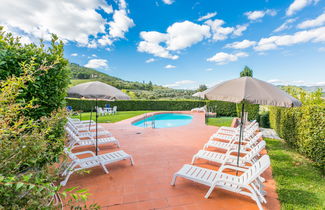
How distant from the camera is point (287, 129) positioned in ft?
21.3

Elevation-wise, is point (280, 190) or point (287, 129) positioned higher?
point (287, 129)

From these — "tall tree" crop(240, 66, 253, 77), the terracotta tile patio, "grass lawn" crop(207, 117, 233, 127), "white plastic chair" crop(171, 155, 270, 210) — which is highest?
"tall tree" crop(240, 66, 253, 77)

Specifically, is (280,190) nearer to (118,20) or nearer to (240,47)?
(118,20)

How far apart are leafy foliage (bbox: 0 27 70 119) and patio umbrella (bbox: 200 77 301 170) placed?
10.5 feet

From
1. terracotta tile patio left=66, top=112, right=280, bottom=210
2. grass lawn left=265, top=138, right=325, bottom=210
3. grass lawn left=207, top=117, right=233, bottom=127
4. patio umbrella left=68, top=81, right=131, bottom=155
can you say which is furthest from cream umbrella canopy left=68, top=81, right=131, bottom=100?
grass lawn left=207, top=117, right=233, bottom=127

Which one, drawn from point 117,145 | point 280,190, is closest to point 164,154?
point 117,145

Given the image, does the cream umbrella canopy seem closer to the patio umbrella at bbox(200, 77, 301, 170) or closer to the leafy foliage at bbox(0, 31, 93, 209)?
the leafy foliage at bbox(0, 31, 93, 209)

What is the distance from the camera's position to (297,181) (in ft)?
12.2

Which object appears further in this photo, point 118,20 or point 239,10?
point 118,20

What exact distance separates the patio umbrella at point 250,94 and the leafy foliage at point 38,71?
3203 mm

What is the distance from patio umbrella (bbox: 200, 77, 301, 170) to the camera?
3.03m

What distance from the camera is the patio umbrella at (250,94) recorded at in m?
3.03

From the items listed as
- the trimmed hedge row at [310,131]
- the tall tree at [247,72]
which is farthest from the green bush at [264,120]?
the trimmed hedge row at [310,131]

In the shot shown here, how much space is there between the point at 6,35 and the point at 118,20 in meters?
15.5
